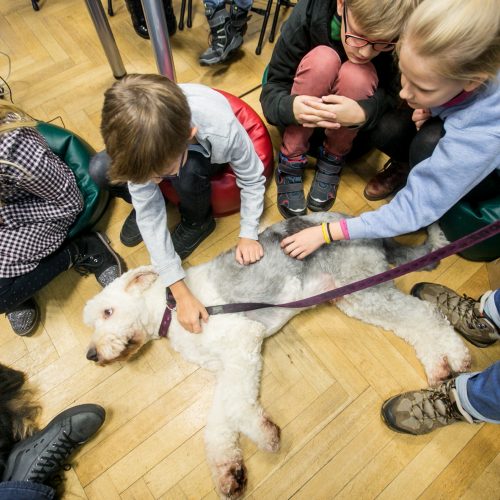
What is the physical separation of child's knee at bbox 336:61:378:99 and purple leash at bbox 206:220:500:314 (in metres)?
0.69

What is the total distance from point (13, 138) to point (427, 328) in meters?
1.64

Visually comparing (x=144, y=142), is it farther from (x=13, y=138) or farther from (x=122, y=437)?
(x=122, y=437)

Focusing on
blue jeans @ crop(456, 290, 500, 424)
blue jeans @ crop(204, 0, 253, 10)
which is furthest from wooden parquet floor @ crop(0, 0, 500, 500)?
blue jeans @ crop(204, 0, 253, 10)

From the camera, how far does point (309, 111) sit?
1.44 metres

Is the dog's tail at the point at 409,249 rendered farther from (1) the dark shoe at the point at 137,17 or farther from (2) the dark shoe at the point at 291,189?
(1) the dark shoe at the point at 137,17

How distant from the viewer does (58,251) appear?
156cm

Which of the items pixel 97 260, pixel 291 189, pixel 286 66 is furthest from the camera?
pixel 291 189

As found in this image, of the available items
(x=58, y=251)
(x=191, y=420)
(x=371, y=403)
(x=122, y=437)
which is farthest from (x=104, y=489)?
(x=371, y=403)

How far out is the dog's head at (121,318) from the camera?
1.29m

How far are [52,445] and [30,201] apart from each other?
0.90 meters

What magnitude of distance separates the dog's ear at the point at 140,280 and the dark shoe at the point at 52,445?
1.59 feet

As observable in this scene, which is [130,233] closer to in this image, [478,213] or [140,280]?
[140,280]

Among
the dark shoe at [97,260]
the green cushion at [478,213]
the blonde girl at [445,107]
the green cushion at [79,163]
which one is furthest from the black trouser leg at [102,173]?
the green cushion at [478,213]

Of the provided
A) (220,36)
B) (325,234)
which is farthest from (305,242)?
(220,36)
